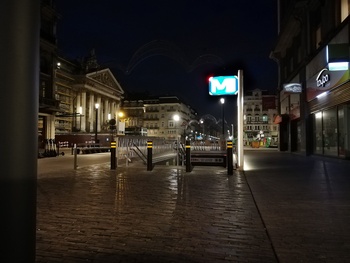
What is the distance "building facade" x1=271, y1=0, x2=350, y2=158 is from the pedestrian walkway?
28.0 ft

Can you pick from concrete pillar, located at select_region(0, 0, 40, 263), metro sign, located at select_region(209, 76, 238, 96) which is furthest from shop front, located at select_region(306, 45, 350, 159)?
concrete pillar, located at select_region(0, 0, 40, 263)

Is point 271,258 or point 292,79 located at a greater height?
point 292,79

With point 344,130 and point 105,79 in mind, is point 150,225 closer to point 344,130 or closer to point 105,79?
point 344,130

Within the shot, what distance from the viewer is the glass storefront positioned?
16578mm

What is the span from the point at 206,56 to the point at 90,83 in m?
53.5

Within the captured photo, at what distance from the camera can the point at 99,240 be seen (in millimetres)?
4324

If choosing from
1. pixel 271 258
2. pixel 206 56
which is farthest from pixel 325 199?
pixel 206 56

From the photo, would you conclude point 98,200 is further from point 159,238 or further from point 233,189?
point 233,189

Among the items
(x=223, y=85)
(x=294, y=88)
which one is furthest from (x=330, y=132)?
(x=223, y=85)

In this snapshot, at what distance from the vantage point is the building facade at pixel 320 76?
15.6m

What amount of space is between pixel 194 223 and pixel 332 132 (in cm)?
1622

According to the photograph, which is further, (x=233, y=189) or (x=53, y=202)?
(x=233, y=189)

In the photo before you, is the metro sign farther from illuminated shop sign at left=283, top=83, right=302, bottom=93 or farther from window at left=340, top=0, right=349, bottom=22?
illuminated shop sign at left=283, top=83, right=302, bottom=93

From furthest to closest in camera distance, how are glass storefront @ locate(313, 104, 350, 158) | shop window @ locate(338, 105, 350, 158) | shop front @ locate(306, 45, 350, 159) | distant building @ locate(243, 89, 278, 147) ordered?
distant building @ locate(243, 89, 278, 147) → glass storefront @ locate(313, 104, 350, 158) → shop window @ locate(338, 105, 350, 158) → shop front @ locate(306, 45, 350, 159)
